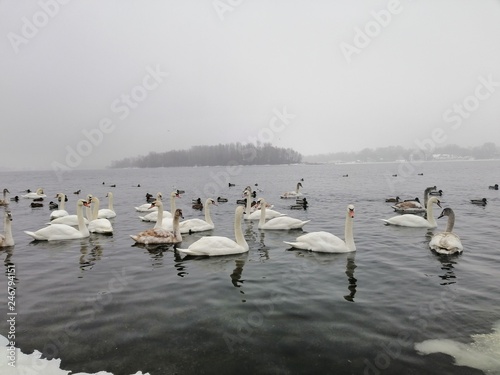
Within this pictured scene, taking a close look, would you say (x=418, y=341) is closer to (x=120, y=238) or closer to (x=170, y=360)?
(x=170, y=360)

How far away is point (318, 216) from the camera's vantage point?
78.5ft

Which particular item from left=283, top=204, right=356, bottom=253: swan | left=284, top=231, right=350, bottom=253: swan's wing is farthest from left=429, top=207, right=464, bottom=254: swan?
left=284, top=231, right=350, bottom=253: swan's wing

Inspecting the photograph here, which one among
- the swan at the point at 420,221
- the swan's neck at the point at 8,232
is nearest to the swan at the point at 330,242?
the swan at the point at 420,221

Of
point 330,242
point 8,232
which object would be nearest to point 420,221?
point 330,242

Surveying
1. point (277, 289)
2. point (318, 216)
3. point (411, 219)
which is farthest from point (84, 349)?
point (318, 216)

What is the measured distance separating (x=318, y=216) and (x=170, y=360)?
18992mm

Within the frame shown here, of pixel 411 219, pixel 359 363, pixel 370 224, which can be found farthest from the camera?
pixel 370 224

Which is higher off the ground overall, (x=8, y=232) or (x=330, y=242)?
(x=8, y=232)

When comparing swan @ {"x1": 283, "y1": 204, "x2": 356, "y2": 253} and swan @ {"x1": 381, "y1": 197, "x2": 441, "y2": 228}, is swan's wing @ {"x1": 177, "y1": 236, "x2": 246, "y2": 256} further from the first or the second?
swan @ {"x1": 381, "y1": 197, "x2": 441, "y2": 228}

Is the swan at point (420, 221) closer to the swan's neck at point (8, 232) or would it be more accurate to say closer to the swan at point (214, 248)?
the swan at point (214, 248)

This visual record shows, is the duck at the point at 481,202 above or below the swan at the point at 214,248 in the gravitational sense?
below

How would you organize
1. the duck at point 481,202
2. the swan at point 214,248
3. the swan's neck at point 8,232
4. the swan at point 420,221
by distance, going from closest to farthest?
the swan at point 214,248
the swan's neck at point 8,232
the swan at point 420,221
the duck at point 481,202

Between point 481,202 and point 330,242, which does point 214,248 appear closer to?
point 330,242

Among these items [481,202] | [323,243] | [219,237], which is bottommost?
[481,202]
